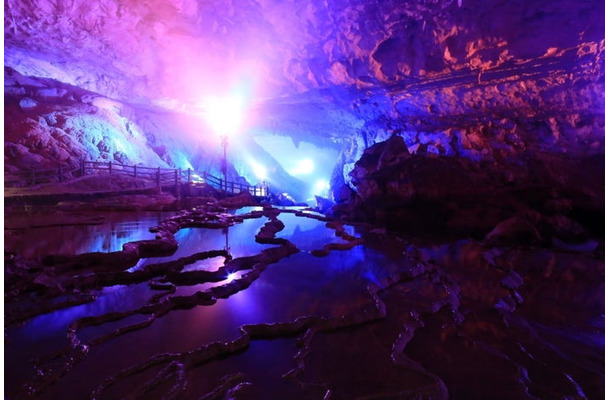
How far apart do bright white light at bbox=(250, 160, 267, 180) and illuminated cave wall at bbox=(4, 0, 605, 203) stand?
58.6 ft

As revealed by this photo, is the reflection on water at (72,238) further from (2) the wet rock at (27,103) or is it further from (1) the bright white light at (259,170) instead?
(1) the bright white light at (259,170)

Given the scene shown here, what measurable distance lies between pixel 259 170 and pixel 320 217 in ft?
93.0

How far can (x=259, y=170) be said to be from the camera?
131ft

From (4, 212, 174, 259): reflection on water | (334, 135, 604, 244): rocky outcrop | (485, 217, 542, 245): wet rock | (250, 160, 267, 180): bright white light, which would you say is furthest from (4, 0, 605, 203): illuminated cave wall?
(250, 160, 267, 180): bright white light

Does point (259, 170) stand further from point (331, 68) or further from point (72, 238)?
point (72, 238)

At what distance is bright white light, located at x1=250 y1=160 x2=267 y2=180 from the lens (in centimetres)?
3847

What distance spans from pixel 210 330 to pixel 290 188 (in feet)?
133

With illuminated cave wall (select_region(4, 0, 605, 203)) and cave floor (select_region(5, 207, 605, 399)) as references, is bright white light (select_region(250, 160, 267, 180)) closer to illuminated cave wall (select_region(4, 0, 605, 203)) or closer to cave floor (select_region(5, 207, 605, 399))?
illuminated cave wall (select_region(4, 0, 605, 203))

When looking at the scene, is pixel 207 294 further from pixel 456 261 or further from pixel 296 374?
pixel 456 261

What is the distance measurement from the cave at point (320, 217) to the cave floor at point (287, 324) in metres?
0.03

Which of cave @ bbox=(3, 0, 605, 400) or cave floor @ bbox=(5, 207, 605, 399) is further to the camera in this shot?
cave @ bbox=(3, 0, 605, 400)

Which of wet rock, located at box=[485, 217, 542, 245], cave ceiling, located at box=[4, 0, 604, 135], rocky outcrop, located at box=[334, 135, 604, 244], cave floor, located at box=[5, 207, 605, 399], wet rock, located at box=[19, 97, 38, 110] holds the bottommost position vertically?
cave floor, located at box=[5, 207, 605, 399]

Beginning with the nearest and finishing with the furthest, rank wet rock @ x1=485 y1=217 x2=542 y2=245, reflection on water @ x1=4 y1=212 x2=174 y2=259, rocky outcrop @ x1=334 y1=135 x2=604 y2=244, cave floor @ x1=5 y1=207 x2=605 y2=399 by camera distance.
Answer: cave floor @ x1=5 y1=207 x2=605 y2=399 → reflection on water @ x1=4 y1=212 x2=174 y2=259 → wet rock @ x1=485 y1=217 x2=542 y2=245 → rocky outcrop @ x1=334 y1=135 x2=604 y2=244

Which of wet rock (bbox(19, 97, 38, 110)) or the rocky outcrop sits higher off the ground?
wet rock (bbox(19, 97, 38, 110))
